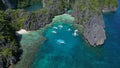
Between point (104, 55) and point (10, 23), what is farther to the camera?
point (10, 23)

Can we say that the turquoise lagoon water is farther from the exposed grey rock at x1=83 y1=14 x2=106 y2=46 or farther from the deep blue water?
the exposed grey rock at x1=83 y1=14 x2=106 y2=46

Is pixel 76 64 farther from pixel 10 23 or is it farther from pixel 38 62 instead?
pixel 10 23

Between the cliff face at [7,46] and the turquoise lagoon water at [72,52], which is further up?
the cliff face at [7,46]

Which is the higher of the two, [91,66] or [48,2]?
[48,2]

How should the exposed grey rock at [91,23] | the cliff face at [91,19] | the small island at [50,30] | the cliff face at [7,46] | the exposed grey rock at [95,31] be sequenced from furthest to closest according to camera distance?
the cliff face at [91,19]
the exposed grey rock at [91,23]
the exposed grey rock at [95,31]
the small island at [50,30]
the cliff face at [7,46]

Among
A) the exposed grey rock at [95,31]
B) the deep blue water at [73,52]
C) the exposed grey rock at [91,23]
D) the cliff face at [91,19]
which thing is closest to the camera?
the deep blue water at [73,52]

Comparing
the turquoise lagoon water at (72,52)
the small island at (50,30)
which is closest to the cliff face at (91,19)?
the small island at (50,30)

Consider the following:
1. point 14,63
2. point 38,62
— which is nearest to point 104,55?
point 38,62

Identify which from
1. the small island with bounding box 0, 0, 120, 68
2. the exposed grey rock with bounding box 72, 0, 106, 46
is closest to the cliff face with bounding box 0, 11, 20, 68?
the small island with bounding box 0, 0, 120, 68

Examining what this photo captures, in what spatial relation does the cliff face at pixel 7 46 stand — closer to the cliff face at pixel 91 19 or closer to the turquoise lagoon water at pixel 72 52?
the turquoise lagoon water at pixel 72 52

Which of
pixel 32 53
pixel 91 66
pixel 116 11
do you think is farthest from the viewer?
pixel 116 11
